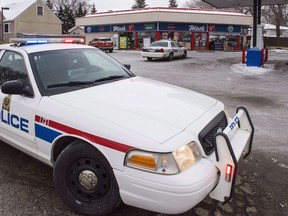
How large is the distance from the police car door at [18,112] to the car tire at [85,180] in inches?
22.9

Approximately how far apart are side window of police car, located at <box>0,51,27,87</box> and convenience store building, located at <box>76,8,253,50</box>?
33233 millimetres

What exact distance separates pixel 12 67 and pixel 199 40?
3692 centimetres

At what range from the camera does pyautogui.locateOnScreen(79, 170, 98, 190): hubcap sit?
3.05 m

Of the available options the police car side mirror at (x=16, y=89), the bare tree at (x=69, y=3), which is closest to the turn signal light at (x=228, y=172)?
the police car side mirror at (x=16, y=89)

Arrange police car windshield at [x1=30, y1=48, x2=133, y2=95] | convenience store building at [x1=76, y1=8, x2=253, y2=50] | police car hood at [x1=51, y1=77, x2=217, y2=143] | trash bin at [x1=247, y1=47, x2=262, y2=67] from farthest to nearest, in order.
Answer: convenience store building at [x1=76, y1=8, x2=253, y2=50]
trash bin at [x1=247, y1=47, x2=262, y2=67]
police car windshield at [x1=30, y1=48, x2=133, y2=95]
police car hood at [x1=51, y1=77, x2=217, y2=143]

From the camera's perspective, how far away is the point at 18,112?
3.68m

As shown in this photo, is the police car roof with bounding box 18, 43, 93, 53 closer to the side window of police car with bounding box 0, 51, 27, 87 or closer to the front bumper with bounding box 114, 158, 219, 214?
the side window of police car with bounding box 0, 51, 27, 87

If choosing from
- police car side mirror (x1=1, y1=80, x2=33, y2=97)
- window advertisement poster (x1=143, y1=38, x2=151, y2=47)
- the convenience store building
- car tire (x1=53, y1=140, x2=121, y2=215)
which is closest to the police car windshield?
police car side mirror (x1=1, y1=80, x2=33, y2=97)

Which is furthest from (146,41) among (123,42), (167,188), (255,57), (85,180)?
(167,188)

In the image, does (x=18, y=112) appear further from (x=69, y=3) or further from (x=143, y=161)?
(x=69, y=3)

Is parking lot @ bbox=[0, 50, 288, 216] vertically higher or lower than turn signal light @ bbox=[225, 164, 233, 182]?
lower

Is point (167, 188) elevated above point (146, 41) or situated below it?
below

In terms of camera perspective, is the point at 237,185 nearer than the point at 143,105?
No

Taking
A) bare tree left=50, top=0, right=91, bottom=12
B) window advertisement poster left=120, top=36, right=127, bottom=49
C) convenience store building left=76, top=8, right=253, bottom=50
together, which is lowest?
window advertisement poster left=120, top=36, right=127, bottom=49
